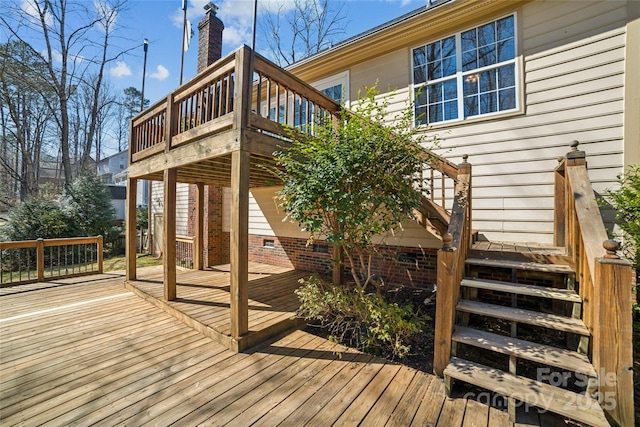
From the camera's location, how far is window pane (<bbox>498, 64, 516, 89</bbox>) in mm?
4320

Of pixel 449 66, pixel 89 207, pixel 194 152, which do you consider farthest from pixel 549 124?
pixel 89 207

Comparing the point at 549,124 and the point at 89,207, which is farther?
the point at 89,207

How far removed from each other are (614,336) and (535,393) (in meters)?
0.68

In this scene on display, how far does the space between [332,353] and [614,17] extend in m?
5.77

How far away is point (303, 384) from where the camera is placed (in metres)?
2.52

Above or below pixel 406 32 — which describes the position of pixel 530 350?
below

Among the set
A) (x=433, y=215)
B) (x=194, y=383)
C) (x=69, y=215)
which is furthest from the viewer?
(x=69, y=215)

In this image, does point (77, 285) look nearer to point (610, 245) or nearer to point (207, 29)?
A: point (207, 29)

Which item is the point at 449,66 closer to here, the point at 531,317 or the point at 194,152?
the point at 531,317

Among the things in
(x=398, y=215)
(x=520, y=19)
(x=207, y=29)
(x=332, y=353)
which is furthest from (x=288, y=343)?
(x=207, y=29)

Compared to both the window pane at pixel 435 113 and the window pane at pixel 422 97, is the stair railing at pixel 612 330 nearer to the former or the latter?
the window pane at pixel 435 113

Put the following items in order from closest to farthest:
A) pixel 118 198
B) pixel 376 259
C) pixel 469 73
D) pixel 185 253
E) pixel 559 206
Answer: pixel 559 206 → pixel 469 73 → pixel 376 259 → pixel 185 253 → pixel 118 198

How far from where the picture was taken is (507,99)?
438 centimetres

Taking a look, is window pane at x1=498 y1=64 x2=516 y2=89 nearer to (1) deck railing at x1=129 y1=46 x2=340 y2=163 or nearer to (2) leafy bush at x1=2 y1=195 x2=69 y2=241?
(1) deck railing at x1=129 y1=46 x2=340 y2=163
